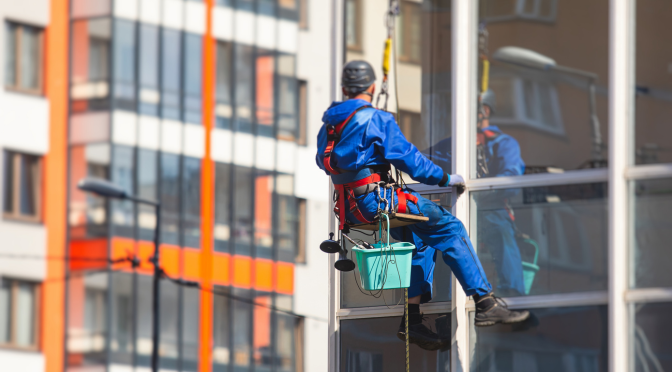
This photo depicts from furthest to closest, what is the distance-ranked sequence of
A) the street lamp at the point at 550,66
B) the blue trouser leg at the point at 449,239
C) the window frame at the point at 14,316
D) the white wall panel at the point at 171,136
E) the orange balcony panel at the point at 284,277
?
the orange balcony panel at the point at 284,277 → the white wall panel at the point at 171,136 → the window frame at the point at 14,316 → the blue trouser leg at the point at 449,239 → the street lamp at the point at 550,66

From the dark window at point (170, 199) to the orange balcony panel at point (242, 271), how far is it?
9.46ft

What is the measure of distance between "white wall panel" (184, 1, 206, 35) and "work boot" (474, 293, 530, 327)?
41.0 meters

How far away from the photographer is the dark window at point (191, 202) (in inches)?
1757

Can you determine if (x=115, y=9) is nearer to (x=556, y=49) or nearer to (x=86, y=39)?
(x=86, y=39)

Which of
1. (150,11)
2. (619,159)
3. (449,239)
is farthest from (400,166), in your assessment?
(150,11)

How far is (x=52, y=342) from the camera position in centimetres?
4053

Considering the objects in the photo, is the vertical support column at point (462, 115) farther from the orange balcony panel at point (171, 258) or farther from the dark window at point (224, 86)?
the dark window at point (224, 86)

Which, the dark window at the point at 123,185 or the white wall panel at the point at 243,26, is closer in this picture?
the dark window at the point at 123,185

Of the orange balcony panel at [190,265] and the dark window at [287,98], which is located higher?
the dark window at [287,98]

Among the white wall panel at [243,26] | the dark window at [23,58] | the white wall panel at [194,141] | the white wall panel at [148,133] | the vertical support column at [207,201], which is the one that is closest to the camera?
the dark window at [23,58]

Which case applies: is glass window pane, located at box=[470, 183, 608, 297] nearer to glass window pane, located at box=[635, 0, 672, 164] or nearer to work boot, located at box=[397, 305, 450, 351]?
glass window pane, located at box=[635, 0, 672, 164]

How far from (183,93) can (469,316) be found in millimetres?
39875

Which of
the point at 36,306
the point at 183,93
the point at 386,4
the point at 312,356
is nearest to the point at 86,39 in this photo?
the point at 183,93

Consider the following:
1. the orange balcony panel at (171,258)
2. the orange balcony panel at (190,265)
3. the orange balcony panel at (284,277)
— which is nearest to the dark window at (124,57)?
the orange balcony panel at (171,258)
